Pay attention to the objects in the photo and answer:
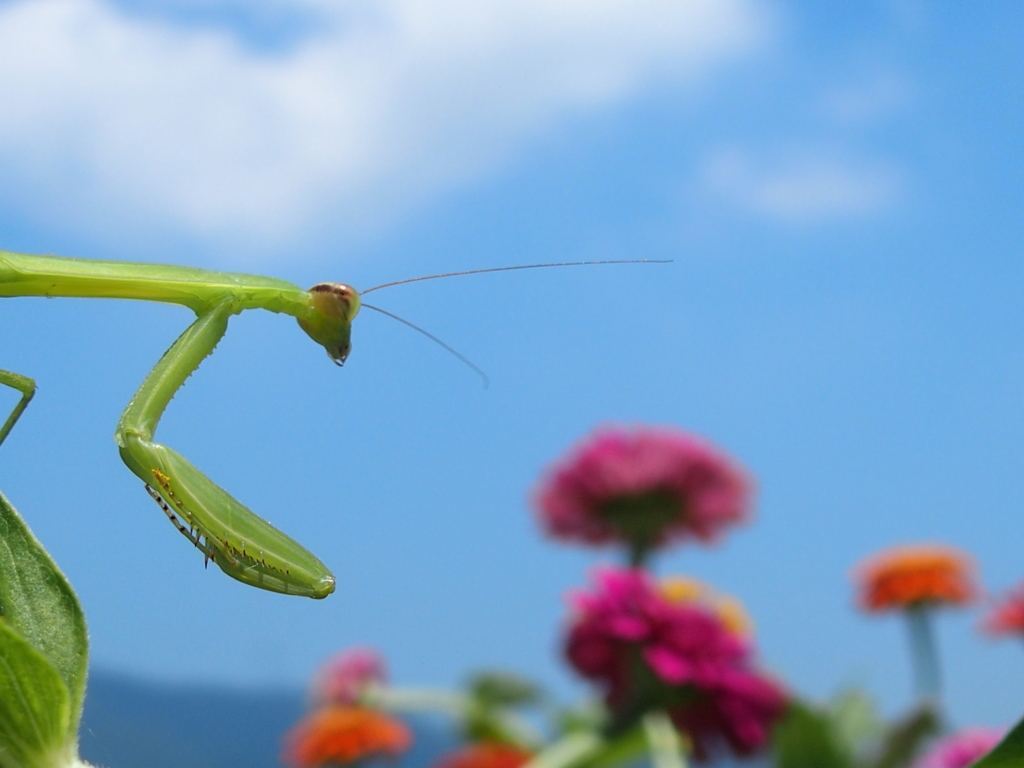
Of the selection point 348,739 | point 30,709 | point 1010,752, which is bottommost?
point 1010,752

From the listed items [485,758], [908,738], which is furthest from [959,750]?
[485,758]

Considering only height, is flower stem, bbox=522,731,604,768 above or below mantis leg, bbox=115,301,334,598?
below

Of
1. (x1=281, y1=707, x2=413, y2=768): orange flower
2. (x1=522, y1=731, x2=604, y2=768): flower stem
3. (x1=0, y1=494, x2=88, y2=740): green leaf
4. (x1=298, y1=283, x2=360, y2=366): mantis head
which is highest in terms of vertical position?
(x1=298, y1=283, x2=360, y2=366): mantis head

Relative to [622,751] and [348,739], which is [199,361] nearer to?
[622,751]

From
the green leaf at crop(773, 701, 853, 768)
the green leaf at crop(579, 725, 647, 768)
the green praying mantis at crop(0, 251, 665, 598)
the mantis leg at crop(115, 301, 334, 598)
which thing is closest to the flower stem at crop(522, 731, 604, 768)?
the green leaf at crop(579, 725, 647, 768)

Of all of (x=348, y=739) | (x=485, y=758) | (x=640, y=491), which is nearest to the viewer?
(x=485, y=758)

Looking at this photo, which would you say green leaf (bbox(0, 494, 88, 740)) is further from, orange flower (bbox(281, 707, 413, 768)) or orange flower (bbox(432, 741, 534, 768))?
orange flower (bbox(281, 707, 413, 768))

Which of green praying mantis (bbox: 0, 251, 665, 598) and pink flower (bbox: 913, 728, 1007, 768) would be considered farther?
pink flower (bbox: 913, 728, 1007, 768)
